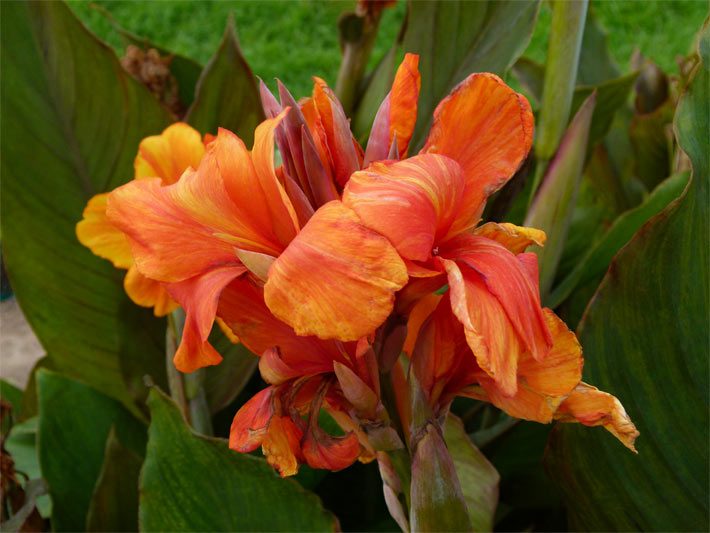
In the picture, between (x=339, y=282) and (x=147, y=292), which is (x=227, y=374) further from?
(x=339, y=282)

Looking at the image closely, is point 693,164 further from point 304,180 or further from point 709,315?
point 304,180

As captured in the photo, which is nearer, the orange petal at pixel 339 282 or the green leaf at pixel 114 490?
the orange petal at pixel 339 282

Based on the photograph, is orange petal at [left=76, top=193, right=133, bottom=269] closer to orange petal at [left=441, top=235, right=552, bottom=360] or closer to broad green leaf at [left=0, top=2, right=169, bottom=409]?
broad green leaf at [left=0, top=2, right=169, bottom=409]

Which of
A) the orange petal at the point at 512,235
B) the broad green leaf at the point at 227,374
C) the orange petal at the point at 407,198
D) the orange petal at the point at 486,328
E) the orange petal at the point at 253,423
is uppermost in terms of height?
the orange petal at the point at 407,198

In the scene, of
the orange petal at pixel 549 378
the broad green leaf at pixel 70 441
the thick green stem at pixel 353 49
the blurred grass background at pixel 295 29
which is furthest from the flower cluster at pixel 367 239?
the blurred grass background at pixel 295 29

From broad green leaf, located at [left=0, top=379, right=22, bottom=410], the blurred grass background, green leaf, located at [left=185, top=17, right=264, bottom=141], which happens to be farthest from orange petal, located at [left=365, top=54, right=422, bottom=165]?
the blurred grass background

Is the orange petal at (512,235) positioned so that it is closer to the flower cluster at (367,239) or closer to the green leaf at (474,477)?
the flower cluster at (367,239)
